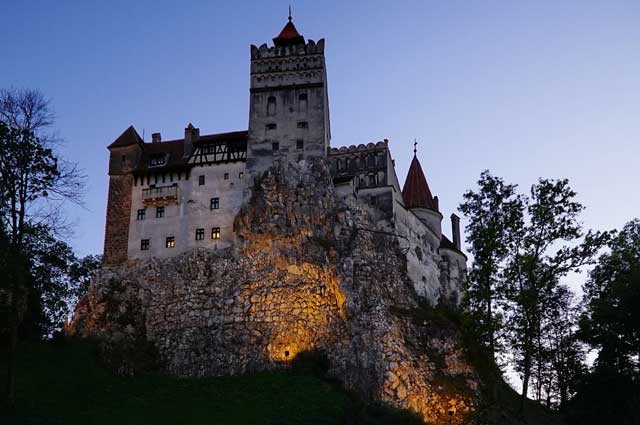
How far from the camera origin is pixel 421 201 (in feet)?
238

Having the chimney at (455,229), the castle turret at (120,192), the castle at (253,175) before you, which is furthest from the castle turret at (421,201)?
the castle turret at (120,192)

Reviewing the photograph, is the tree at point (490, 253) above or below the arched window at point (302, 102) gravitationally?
below

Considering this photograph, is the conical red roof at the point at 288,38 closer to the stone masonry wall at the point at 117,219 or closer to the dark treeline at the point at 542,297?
the stone masonry wall at the point at 117,219

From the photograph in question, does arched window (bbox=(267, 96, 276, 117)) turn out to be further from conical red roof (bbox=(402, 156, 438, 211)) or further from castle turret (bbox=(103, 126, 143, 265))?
conical red roof (bbox=(402, 156, 438, 211))

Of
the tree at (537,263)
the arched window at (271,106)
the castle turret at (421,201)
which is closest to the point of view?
the tree at (537,263)

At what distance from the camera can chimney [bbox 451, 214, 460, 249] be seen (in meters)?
77.2

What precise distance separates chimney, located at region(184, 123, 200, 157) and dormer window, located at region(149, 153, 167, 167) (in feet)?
6.80

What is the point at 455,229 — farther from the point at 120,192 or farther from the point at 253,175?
the point at 120,192

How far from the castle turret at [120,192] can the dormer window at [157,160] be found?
1.30 m

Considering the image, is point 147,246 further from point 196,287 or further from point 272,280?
point 272,280

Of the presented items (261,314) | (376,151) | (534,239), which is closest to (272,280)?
(261,314)

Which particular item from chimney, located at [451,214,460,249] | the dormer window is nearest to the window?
the dormer window

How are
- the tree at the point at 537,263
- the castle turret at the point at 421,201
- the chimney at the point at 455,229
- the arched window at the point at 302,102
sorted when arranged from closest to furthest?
the tree at the point at 537,263 → the arched window at the point at 302,102 → the castle turret at the point at 421,201 → the chimney at the point at 455,229

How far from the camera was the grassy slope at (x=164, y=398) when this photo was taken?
1827 inches
